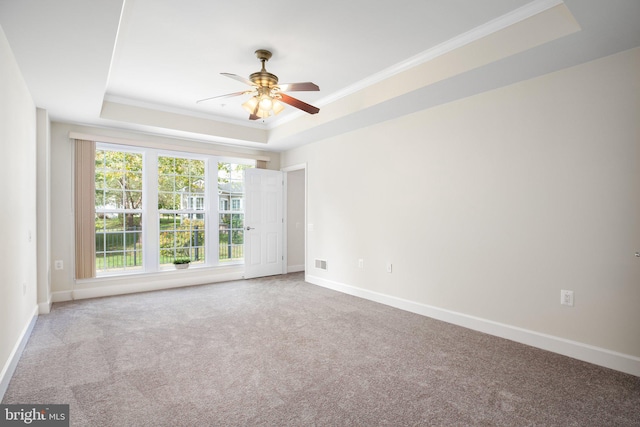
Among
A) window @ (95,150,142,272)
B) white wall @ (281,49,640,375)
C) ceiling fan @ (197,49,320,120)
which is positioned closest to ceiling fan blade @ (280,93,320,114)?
ceiling fan @ (197,49,320,120)

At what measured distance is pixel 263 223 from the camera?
627 cm

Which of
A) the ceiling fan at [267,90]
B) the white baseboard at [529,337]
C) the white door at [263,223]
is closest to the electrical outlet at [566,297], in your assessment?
the white baseboard at [529,337]

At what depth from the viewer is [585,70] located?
2.77m

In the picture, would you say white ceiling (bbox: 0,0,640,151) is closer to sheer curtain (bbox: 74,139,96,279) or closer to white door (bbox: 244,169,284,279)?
→ sheer curtain (bbox: 74,139,96,279)

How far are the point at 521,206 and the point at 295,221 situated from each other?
14.2 feet

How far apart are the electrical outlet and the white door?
459cm

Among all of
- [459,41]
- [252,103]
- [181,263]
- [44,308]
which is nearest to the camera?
[459,41]

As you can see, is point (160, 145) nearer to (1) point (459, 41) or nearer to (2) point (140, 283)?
(2) point (140, 283)

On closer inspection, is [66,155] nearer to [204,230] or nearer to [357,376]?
[204,230]

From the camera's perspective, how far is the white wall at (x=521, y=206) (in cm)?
261

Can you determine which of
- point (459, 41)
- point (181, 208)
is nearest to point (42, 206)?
point (181, 208)

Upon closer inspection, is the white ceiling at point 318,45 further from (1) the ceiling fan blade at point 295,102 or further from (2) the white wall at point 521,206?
(1) the ceiling fan blade at point 295,102

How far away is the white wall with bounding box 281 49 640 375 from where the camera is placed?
2611 mm

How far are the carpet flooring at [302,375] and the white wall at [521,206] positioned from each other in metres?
0.36
